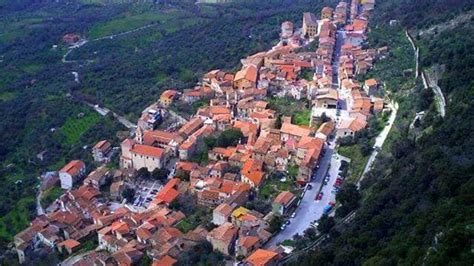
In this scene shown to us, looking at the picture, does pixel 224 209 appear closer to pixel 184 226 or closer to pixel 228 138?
pixel 184 226

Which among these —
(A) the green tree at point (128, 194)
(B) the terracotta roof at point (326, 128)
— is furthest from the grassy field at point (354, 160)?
(A) the green tree at point (128, 194)

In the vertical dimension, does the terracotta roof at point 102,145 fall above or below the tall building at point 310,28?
below

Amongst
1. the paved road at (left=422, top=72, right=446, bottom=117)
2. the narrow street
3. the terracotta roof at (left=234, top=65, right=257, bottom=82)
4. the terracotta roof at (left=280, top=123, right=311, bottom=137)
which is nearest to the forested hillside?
the paved road at (left=422, top=72, right=446, bottom=117)

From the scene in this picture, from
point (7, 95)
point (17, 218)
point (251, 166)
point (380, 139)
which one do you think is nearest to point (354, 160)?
point (380, 139)

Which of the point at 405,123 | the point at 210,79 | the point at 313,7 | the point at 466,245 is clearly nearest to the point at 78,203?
the point at 210,79

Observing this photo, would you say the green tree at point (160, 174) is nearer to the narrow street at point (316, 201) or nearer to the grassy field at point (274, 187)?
the grassy field at point (274, 187)

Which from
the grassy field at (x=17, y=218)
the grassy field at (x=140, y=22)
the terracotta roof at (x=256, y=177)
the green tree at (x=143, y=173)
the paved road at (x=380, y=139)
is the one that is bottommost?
the grassy field at (x=140, y=22)

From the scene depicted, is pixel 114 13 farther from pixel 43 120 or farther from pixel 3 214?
pixel 3 214
